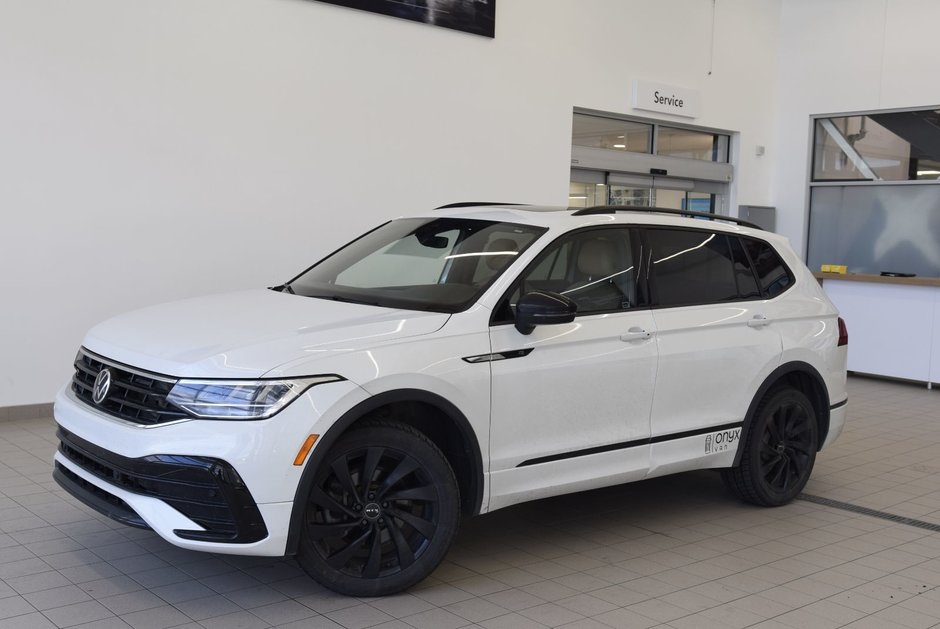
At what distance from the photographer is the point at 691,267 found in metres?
5.00

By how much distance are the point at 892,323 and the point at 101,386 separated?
30.3 ft

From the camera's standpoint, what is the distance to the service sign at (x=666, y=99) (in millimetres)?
11273

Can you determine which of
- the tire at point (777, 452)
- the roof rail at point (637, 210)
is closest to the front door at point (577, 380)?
the roof rail at point (637, 210)

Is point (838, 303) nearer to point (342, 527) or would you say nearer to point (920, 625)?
point (920, 625)

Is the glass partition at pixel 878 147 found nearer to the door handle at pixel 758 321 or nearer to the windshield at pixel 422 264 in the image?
the door handle at pixel 758 321

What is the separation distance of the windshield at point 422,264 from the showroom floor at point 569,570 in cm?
123

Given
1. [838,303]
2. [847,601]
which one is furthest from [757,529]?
[838,303]

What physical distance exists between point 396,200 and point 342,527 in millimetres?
5701

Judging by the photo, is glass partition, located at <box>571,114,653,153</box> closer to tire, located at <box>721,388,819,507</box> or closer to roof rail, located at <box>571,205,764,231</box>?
roof rail, located at <box>571,205,764,231</box>

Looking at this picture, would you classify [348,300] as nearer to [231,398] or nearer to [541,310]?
[541,310]

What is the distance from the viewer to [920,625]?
149 inches

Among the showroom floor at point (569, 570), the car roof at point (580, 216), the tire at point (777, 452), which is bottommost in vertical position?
the showroom floor at point (569, 570)

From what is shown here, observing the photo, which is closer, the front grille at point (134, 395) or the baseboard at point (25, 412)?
the front grille at point (134, 395)

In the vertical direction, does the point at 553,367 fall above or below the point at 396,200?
below
